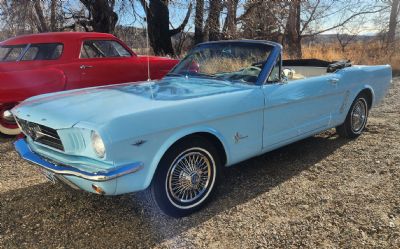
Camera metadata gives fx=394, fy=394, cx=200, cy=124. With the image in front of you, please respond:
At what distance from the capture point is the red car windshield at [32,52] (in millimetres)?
6395

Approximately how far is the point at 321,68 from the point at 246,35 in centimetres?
1118

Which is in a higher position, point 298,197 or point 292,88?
point 292,88

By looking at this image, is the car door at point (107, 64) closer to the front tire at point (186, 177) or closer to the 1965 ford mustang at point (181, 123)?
the 1965 ford mustang at point (181, 123)

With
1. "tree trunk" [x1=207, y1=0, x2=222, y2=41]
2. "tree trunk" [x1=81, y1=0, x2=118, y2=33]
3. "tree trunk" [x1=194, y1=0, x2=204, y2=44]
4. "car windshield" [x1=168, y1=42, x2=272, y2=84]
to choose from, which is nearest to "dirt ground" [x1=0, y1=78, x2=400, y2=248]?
"car windshield" [x1=168, y1=42, x2=272, y2=84]

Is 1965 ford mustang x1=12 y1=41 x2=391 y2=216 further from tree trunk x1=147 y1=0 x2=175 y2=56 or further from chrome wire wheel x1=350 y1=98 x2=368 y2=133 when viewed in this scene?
tree trunk x1=147 y1=0 x2=175 y2=56

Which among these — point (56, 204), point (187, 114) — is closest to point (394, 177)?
point (187, 114)

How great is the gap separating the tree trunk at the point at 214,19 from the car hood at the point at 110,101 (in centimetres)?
1070

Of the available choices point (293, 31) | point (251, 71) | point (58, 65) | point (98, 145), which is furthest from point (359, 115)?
point (293, 31)

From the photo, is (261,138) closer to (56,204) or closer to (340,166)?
(340,166)

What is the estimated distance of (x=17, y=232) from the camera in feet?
10.3

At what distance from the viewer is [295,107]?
4.14 meters

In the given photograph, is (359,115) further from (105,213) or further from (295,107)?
(105,213)

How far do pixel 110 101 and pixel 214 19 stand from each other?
12019 millimetres

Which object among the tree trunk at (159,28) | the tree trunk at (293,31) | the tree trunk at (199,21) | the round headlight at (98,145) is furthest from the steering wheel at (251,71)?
the tree trunk at (293,31)
